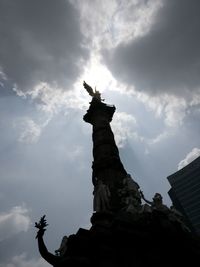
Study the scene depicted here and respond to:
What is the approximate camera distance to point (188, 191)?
2936 inches

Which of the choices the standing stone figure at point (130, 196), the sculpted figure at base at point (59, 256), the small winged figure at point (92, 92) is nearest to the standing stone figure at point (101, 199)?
the standing stone figure at point (130, 196)

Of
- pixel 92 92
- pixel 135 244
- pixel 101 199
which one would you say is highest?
pixel 92 92

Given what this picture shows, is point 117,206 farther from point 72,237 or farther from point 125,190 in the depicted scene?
point 72,237

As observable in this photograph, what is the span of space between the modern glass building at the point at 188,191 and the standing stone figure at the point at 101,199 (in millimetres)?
60868

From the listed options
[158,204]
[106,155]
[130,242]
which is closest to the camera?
[130,242]

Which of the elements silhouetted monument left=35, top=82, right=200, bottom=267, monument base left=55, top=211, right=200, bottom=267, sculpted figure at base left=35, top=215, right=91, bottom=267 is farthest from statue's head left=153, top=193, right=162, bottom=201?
sculpted figure at base left=35, top=215, right=91, bottom=267

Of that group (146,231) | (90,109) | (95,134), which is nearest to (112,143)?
(95,134)

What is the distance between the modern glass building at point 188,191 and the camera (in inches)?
2749

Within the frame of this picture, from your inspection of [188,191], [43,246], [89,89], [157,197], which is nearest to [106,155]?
[157,197]

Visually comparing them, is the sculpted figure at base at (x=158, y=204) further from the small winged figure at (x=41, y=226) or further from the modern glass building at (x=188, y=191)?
the modern glass building at (x=188, y=191)

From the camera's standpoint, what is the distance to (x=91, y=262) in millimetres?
9023

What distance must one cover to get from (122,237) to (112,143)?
775 centimetres

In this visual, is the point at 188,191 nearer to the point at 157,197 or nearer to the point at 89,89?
the point at 89,89

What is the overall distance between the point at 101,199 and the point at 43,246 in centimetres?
318
